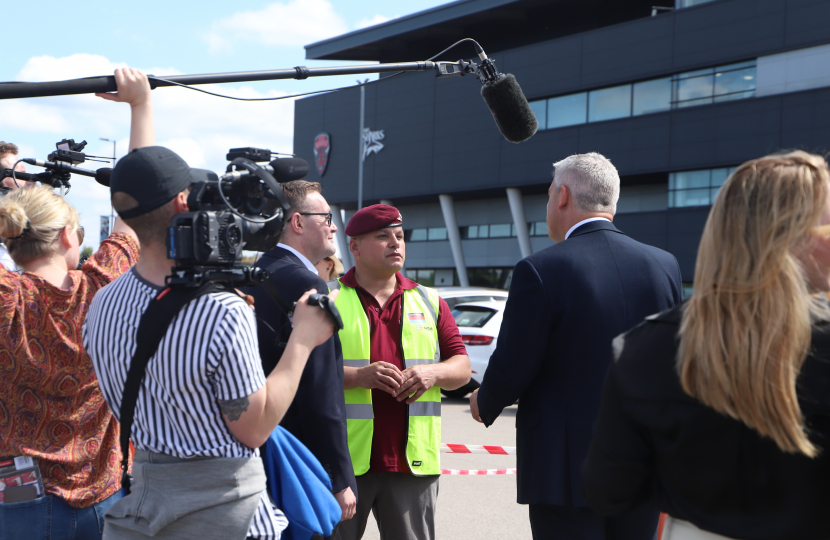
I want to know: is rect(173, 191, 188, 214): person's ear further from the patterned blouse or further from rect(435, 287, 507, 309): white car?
rect(435, 287, 507, 309): white car

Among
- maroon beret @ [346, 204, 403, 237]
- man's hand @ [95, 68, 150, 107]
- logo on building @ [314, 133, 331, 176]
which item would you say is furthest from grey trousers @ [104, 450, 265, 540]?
logo on building @ [314, 133, 331, 176]

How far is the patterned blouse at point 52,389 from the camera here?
2.62 metres

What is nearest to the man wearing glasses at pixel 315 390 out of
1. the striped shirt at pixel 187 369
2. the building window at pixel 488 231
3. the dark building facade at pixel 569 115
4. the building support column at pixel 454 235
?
the striped shirt at pixel 187 369

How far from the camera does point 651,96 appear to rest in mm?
32844

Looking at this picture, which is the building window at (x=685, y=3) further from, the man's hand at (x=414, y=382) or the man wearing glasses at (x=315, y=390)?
the man wearing glasses at (x=315, y=390)

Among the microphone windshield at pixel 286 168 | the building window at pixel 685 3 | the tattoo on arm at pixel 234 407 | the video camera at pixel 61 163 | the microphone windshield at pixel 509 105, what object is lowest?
the tattoo on arm at pixel 234 407

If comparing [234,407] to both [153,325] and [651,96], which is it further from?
[651,96]

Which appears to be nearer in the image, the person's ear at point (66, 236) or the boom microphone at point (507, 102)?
the person's ear at point (66, 236)

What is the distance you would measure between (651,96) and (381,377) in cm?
3193

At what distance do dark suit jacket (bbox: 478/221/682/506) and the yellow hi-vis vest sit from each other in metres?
0.66

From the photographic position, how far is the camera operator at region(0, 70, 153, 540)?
2625 millimetres

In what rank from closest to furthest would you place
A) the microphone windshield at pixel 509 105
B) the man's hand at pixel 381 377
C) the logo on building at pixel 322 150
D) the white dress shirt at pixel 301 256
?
the white dress shirt at pixel 301 256 < the man's hand at pixel 381 377 < the microphone windshield at pixel 509 105 < the logo on building at pixel 322 150

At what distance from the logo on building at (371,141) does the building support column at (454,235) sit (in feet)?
17.4

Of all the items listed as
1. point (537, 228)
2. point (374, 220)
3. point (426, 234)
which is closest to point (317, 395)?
point (374, 220)
